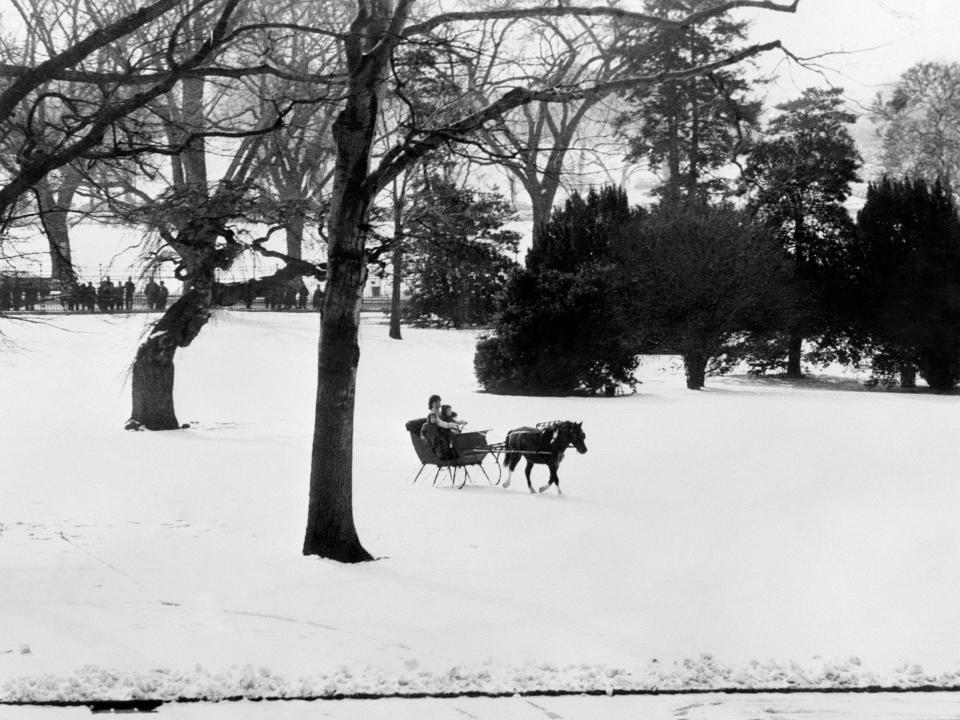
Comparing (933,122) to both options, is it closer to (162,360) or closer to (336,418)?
(162,360)

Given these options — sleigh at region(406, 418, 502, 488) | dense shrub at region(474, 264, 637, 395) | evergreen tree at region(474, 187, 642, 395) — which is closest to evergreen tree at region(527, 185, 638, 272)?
evergreen tree at region(474, 187, 642, 395)

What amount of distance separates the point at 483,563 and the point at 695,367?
838 inches

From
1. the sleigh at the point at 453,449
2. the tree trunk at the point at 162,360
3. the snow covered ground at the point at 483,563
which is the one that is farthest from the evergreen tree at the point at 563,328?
the sleigh at the point at 453,449

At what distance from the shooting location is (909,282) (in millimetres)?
34250

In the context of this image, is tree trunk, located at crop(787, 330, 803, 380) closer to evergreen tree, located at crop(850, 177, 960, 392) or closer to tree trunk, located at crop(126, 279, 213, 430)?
evergreen tree, located at crop(850, 177, 960, 392)

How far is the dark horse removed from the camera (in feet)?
52.2

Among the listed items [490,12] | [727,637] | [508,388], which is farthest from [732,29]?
[727,637]

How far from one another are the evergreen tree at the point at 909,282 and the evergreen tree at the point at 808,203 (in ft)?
3.50

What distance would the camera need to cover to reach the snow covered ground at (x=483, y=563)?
26.6 feet

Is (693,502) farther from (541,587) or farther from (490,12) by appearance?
(490,12)

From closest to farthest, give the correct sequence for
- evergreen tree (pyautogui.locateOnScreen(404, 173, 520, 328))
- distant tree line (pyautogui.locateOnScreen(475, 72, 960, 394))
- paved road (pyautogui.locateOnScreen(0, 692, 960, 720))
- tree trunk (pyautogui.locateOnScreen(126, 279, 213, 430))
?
paved road (pyautogui.locateOnScreen(0, 692, 960, 720))
tree trunk (pyautogui.locateOnScreen(126, 279, 213, 430))
evergreen tree (pyautogui.locateOnScreen(404, 173, 520, 328))
distant tree line (pyautogui.locateOnScreen(475, 72, 960, 394))

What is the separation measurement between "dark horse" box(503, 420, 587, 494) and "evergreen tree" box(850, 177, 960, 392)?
21.3 metres

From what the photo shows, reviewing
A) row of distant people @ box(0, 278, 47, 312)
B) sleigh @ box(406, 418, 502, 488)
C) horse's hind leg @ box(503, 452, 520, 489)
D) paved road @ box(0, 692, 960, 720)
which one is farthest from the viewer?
row of distant people @ box(0, 278, 47, 312)

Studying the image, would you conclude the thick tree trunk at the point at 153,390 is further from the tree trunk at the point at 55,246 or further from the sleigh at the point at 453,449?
the sleigh at the point at 453,449
